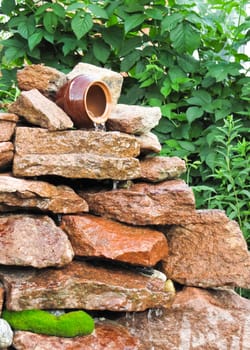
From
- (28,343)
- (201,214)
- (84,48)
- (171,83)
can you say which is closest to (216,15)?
(171,83)

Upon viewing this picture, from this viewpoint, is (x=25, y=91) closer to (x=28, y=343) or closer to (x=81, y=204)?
(x=81, y=204)

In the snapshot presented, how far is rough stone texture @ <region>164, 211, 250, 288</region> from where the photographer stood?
2.65m

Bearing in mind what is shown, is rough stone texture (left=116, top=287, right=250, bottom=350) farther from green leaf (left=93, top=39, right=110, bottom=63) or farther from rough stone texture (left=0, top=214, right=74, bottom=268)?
green leaf (left=93, top=39, right=110, bottom=63)

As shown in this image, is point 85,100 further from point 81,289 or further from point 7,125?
point 81,289

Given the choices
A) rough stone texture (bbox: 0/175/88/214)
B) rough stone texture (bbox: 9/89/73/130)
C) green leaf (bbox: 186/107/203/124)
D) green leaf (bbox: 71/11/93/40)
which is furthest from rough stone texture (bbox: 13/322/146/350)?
green leaf (bbox: 71/11/93/40)

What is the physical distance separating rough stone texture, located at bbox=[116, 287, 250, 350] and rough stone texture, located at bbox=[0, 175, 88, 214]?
0.62 meters

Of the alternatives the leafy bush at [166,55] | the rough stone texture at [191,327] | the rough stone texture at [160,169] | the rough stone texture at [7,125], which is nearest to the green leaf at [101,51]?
the leafy bush at [166,55]

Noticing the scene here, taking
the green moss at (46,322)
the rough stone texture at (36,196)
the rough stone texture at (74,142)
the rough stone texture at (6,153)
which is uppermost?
the rough stone texture at (74,142)

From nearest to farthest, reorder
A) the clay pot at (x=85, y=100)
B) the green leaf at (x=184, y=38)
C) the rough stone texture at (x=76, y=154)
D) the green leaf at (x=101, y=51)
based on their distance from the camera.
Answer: the rough stone texture at (x=76, y=154) < the clay pot at (x=85, y=100) < the green leaf at (x=184, y=38) < the green leaf at (x=101, y=51)

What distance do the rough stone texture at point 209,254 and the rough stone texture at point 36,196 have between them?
1.86 ft

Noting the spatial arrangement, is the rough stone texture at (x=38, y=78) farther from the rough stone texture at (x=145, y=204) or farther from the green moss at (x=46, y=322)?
the green moss at (x=46, y=322)

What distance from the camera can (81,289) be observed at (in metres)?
2.36

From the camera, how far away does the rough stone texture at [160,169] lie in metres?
2.68

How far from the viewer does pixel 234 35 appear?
383 centimetres
